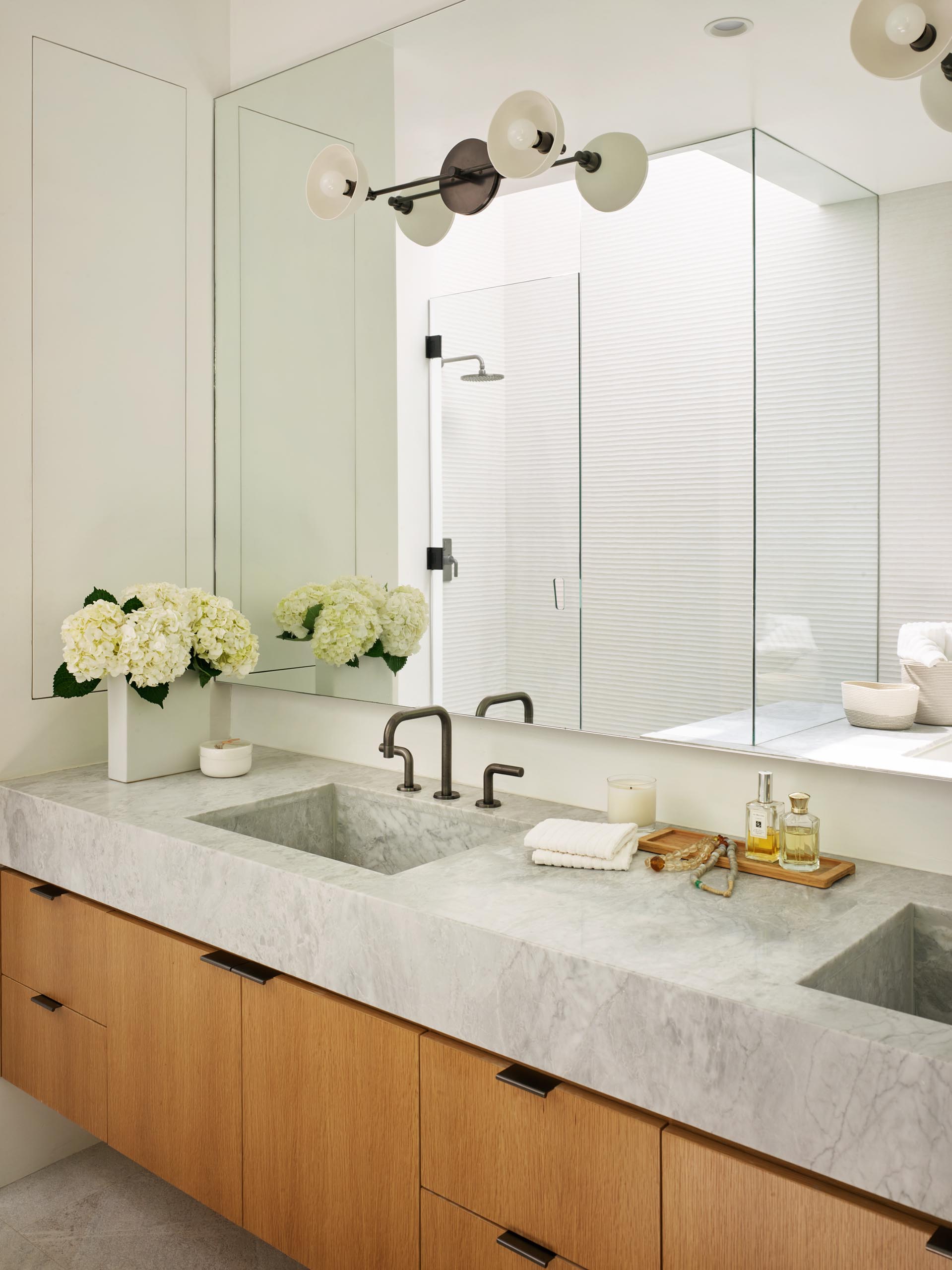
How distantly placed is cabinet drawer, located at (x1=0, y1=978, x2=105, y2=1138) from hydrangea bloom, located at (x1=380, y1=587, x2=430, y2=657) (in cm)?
93

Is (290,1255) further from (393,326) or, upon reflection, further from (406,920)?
(393,326)

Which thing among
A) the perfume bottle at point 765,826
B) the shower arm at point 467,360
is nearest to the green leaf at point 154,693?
the shower arm at point 467,360

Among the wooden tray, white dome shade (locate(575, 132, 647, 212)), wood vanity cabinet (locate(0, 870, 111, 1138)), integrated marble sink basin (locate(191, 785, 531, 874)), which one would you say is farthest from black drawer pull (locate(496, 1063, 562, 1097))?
white dome shade (locate(575, 132, 647, 212))

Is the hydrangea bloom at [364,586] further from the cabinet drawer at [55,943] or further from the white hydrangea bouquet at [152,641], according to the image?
the cabinet drawer at [55,943]

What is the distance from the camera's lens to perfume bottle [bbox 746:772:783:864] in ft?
4.97

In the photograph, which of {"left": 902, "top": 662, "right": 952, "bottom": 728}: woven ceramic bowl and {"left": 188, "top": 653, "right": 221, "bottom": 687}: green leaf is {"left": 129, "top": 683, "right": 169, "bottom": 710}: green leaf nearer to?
{"left": 188, "top": 653, "right": 221, "bottom": 687}: green leaf

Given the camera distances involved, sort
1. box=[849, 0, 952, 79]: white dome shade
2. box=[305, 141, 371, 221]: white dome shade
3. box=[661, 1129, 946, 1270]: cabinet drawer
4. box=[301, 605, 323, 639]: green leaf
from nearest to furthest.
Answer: box=[661, 1129, 946, 1270]: cabinet drawer, box=[849, 0, 952, 79]: white dome shade, box=[305, 141, 371, 221]: white dome shade, box=[301, 605, 323, 639]: green leaf

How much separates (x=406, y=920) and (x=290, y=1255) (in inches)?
25.4

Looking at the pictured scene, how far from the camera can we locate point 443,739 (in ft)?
6.43

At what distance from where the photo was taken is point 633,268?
1.71 meters

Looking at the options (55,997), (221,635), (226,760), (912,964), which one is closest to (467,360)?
(221,635)

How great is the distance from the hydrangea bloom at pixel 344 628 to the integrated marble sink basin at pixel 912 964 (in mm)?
1194

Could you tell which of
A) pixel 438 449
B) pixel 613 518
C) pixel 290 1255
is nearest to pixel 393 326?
pixel 438 449

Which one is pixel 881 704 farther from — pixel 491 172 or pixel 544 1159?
pixel 491 172
